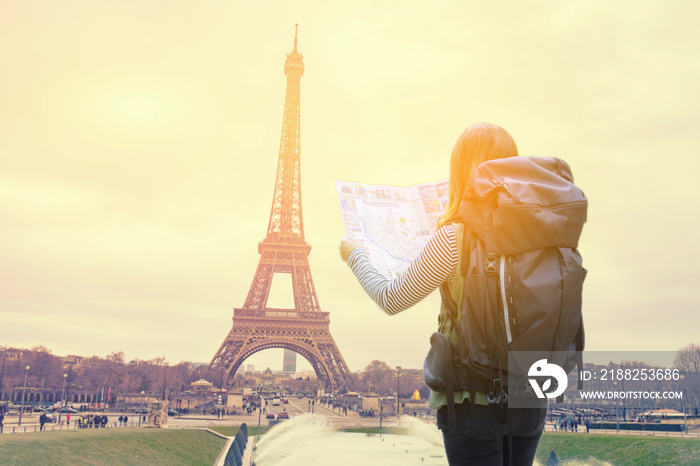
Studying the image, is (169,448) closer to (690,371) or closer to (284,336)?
(284,336)

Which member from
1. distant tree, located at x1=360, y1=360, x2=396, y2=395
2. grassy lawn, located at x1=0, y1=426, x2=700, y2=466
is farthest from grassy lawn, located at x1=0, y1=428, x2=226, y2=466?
distant tree, located at x1=360, y1=360, x2=396, y2=395

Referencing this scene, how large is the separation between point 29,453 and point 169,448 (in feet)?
21.8

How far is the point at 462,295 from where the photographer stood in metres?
1.78

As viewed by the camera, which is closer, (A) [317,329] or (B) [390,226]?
(B) [390,226]

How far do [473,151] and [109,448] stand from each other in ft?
60.1

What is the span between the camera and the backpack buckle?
1689mm

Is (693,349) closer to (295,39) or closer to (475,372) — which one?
(295,39)

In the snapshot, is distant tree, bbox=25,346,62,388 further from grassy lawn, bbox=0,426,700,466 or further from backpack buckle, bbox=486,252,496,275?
backpack buckle, bbox=486,252,496,275

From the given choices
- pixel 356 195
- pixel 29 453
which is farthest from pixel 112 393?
pixel 356 195

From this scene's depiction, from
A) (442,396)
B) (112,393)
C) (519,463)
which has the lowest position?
(112,393)

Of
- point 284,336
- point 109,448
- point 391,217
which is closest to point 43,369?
point 284,336

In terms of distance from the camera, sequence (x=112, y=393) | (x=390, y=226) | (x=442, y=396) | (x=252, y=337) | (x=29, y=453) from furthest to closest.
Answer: (x=112, y=393) < (x=252, y=337) < (x=29, y=453) < (x=390, y=226) < (x=442, y=396)

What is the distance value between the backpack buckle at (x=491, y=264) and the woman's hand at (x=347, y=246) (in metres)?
0.61

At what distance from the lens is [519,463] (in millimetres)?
1893
